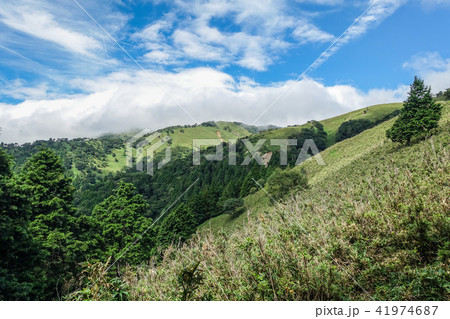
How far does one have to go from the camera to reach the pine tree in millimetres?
30703

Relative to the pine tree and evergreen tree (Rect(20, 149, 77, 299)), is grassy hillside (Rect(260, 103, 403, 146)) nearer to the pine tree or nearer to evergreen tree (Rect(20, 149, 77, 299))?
the pine tree

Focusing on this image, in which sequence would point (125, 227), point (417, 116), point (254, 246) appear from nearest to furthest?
point (254, 246) → point (125, 227) → point (417, 116)

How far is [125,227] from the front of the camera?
88.8 ft

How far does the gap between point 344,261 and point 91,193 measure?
493 feet

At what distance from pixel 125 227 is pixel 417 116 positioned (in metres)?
37.0

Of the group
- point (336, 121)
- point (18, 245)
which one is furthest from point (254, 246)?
point (336, 121)

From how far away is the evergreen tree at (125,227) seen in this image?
2545 centimetres

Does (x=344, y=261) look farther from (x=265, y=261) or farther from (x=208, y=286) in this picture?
(x=208, y=286)

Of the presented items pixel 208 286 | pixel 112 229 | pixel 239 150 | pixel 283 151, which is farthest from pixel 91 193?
pixel 208 286

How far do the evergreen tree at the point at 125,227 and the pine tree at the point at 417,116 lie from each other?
107 ft

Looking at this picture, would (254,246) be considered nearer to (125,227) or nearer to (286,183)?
(125,227)

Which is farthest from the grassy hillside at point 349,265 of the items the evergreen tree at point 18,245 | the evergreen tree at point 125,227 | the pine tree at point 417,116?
the pine tree at point 417,116

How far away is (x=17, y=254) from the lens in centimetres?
1227
